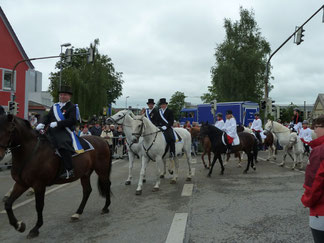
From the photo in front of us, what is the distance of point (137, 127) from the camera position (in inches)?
345

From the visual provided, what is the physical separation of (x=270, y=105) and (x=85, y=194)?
1910 cm

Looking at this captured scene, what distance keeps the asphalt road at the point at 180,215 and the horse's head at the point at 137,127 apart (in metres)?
1.51

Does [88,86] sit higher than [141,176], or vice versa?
[88,86]

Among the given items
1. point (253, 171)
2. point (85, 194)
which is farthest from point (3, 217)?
point (253, 171)

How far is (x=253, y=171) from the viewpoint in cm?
1259

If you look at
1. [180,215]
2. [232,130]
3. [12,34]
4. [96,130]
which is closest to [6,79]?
[12,34]

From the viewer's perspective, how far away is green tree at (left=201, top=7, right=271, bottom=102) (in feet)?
143

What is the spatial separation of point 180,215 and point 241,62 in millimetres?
40694

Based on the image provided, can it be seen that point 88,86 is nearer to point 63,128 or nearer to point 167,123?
point 167,123

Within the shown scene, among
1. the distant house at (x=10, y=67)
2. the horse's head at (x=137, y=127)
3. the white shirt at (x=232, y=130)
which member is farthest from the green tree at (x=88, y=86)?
the horse's head at (x=137, y=127)

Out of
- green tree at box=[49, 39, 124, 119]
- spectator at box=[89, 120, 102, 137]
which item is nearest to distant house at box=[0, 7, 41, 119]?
green tree at box=[49, 39, 124, 119]

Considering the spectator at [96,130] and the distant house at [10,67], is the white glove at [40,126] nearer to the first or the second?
the spectator at [96,130]

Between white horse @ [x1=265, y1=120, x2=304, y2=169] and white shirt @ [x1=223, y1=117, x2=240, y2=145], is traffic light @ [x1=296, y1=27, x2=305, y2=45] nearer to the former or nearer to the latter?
white horse @ [x1=265, y1=120, x2=304, y2=169]

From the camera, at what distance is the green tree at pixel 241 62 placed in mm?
43688
